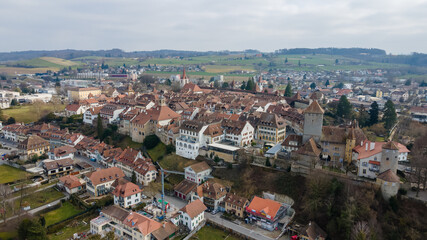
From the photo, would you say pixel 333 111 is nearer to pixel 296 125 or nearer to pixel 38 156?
pixel 296 125

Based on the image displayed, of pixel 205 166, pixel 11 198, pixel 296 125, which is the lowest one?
pixel 11 198

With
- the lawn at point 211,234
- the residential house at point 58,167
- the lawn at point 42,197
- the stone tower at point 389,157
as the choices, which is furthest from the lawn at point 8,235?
the stone tower at point 389,157

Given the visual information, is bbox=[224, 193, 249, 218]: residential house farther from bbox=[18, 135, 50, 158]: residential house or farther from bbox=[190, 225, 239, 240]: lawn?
bbox=[18, 135, 50, 158]: residential house

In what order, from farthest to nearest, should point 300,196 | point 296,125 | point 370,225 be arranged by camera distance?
point 296,125, point 300,196, point 370,225

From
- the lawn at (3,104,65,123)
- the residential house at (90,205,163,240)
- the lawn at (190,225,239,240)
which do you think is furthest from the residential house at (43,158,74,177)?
the lawn at (3,104,65,123)

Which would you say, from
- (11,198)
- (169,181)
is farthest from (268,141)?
(11,198)

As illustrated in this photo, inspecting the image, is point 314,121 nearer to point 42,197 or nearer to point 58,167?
point 42,197
